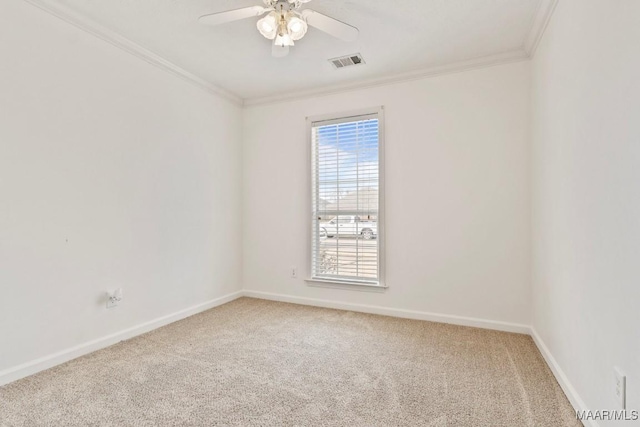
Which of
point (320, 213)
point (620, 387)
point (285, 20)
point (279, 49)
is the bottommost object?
point (620, 387)

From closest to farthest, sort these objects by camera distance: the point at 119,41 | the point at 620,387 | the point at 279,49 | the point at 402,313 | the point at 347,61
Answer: the point at 620,387 < the point at 279,49 < the point at 119,41 < the point at 347,61 < the point at 402,313

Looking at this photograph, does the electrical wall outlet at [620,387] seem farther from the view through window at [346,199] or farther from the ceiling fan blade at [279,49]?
Result: the ceiling fan blade at [279,49]

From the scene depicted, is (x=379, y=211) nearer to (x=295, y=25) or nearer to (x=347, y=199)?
(x=347, y=199)

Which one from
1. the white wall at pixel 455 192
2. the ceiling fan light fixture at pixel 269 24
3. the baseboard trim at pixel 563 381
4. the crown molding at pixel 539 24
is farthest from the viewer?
the white wall at pixel 455 192

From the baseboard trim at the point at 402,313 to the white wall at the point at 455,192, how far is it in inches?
2.0

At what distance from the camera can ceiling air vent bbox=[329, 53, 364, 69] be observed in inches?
121

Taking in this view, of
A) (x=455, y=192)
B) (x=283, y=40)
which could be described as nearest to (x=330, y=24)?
(x=283, y=40)

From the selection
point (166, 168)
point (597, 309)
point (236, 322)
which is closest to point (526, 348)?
point (597, 309)

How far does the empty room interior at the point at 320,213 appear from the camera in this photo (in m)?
1.72

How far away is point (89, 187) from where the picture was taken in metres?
2.54

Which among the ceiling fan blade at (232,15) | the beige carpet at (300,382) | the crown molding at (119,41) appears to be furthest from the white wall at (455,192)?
the ceiling fan blade at (232,15)

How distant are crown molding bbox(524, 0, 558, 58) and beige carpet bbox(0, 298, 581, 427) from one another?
2.41 m

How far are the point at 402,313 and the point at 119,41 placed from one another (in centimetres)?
353

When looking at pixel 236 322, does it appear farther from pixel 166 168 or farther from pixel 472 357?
pixel 472 357
